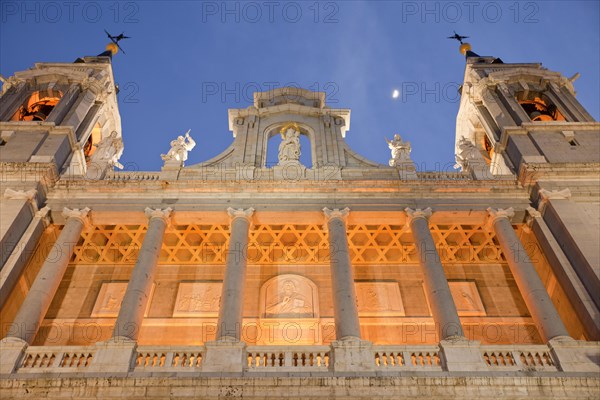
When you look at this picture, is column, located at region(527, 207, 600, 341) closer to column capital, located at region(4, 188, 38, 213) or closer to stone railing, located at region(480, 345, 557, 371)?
stone railing, located at region(480, 345, 557, 371)

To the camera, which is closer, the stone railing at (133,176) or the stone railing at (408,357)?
the stone railing at (408,357)

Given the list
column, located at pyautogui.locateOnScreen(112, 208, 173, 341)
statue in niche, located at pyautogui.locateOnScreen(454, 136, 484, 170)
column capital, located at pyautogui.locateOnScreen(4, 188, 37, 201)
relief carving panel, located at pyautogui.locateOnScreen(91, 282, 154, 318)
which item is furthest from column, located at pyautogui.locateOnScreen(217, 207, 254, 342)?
statue in niche, located at pyautogui.locateOnScreen(454, 136, 484, 170)

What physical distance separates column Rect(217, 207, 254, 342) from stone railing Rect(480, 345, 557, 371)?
21.1 ft

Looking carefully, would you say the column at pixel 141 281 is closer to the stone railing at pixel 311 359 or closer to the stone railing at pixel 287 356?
A: the stone railing at pixel 311 359

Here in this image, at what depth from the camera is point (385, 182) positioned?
2177 cm

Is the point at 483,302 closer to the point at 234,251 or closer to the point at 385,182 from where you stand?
the point at 385,182

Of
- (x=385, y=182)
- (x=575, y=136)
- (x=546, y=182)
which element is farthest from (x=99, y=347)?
(x=575, y=136)

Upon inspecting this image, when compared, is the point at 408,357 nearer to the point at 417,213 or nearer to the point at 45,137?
the point at 417,213

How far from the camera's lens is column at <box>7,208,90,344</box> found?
1614 centimetres

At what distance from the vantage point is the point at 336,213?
20.5m

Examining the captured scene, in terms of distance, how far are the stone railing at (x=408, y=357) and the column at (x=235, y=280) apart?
369cm

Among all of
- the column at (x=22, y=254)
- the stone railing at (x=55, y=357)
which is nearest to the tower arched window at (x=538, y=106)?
the column at (x=22, y=254)

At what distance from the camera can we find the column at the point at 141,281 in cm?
1606

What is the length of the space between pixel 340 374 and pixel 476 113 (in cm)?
1933
